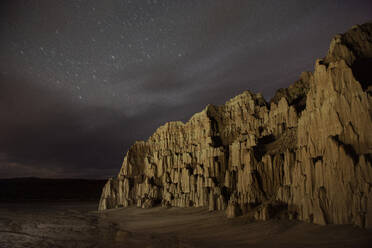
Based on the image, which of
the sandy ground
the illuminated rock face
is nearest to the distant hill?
the illuminated rock face

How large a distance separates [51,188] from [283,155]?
492 ft

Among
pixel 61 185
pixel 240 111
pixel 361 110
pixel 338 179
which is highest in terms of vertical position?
pixel 240 111

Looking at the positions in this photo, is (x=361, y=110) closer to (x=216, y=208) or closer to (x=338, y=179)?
(x=338, y=179)

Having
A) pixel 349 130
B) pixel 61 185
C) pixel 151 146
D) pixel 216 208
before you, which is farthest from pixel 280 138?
pixel 61 185

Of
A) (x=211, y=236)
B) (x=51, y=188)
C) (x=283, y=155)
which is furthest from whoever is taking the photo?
(x=51, y=188)

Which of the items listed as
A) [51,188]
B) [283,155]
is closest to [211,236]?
[283,155]

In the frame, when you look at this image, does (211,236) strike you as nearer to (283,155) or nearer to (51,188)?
(283,155)

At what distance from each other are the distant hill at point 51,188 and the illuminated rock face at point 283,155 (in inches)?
3338

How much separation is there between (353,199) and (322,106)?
8129mm

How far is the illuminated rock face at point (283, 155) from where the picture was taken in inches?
664

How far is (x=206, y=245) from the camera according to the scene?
18781mm

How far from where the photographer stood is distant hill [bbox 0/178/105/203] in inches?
4921

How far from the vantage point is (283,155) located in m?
28.4

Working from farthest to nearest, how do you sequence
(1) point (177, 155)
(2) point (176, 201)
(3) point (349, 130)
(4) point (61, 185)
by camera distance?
(4) point (61, 185)
(1) point (177, 155)
(2) point (176, 201)
(3) point (349, 130)
